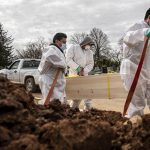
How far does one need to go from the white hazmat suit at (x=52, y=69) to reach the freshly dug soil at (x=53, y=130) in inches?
209

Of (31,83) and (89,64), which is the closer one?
(89,64)

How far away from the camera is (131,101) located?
240 inches

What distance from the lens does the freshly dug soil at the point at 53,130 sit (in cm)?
259

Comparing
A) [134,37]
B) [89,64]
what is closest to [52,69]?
[89,64]

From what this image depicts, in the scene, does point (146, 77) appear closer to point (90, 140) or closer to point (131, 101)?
point (131, 101)

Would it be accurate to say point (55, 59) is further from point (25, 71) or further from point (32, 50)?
point (32, 50)

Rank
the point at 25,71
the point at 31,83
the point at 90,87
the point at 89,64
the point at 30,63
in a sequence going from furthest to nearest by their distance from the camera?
the point at 30,63
the point at 25,71
the point at 31,83
the point at 89,64
the point at 90,87

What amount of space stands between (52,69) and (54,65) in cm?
27

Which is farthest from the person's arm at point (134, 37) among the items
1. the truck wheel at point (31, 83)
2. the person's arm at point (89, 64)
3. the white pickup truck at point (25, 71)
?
the white pickup truck at point (25, 71)

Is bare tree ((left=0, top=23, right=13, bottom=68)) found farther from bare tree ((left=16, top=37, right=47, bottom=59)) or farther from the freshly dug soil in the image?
the freshly dug soil

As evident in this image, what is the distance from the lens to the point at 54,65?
8867 millimetres

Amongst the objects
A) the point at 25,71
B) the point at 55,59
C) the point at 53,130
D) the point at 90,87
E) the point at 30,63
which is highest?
the point at 30,63

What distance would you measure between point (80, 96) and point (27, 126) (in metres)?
8.72

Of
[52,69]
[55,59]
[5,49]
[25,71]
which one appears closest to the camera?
[55,59]
